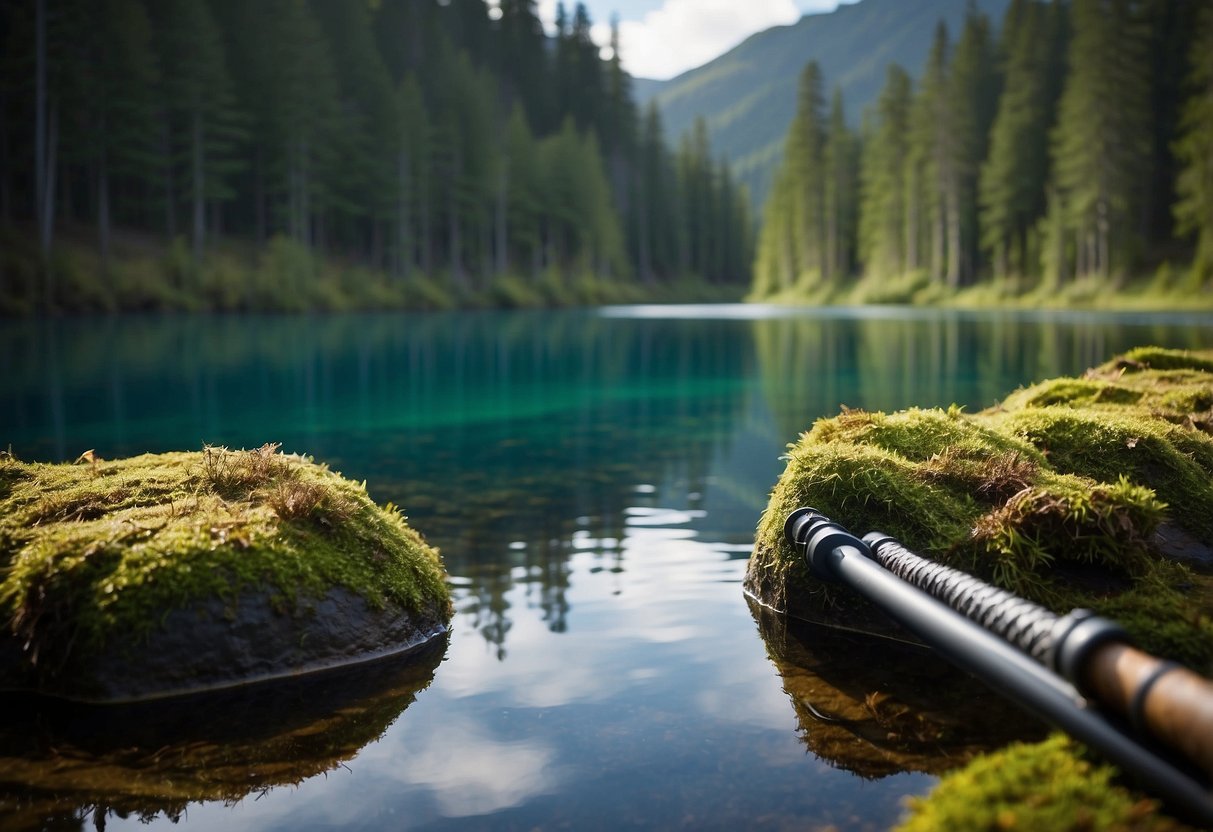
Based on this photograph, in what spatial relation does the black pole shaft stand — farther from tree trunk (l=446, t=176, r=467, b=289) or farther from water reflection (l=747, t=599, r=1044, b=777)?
tree trunk (l=446, t=176, r=467, b=289)

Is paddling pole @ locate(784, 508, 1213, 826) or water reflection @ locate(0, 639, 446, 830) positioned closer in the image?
paddling pole @ locate(784, 508, 1213, 826)

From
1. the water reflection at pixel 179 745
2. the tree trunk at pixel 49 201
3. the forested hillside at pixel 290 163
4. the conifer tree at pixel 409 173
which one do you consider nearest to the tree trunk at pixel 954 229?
the forested hillside at pixel 290 163

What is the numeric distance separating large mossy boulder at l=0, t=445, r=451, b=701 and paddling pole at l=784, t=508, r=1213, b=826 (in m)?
2.57

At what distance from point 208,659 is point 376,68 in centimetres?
7126

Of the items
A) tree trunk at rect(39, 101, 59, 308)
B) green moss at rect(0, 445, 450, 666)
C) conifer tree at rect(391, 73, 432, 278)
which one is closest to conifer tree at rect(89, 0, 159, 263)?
tree trunk at rect(39, 101, 59, 308)

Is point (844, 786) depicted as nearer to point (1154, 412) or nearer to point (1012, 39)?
point (1154, 412)

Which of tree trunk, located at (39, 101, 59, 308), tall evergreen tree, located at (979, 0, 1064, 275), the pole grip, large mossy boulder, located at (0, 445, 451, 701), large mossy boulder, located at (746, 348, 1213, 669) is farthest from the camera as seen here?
tall evergreen tree, located at (979, 0, 1064, 275)

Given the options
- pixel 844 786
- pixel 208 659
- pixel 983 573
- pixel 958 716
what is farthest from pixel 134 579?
pixel 983 573

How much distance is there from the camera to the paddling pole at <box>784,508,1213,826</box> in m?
2.56

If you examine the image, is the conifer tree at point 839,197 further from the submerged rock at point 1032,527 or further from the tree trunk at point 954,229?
the submerged rock at point 1032,527

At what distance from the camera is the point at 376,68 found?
6950cm

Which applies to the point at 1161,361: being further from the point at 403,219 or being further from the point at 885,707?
the point at 403,219

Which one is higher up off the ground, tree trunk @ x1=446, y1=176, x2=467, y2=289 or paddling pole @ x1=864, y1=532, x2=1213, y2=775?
tree trunk @ x1=446, y1=176, x2=467, y2=289

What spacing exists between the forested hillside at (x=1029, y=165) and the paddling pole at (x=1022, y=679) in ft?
160
